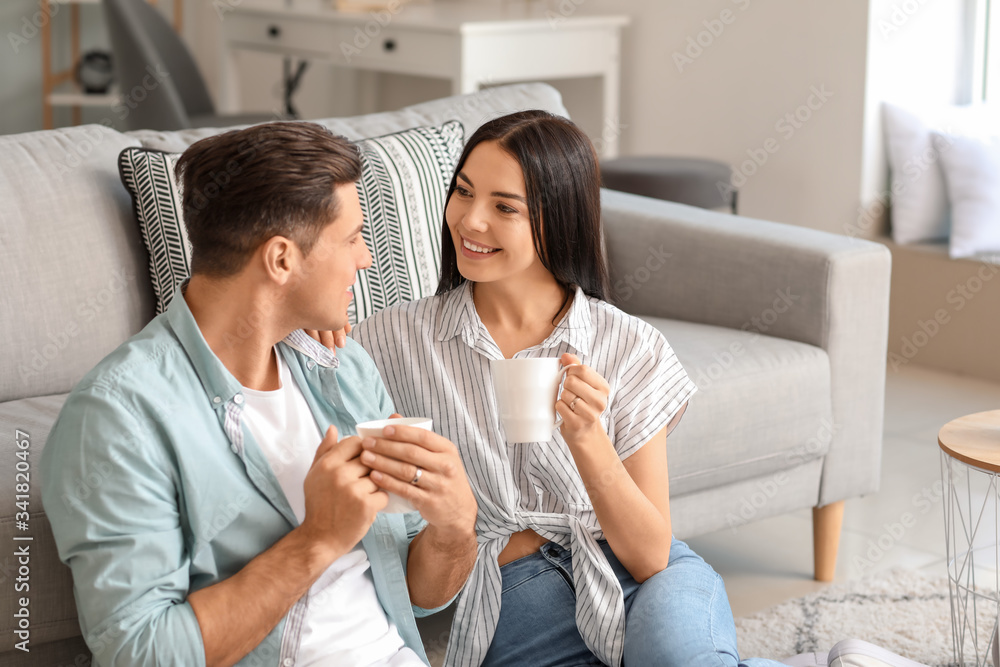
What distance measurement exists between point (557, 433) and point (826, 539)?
98 cm

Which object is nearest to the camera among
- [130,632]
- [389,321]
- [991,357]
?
[130,632]

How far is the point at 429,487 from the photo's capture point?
104cm

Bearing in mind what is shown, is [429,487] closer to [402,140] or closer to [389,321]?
[389,321]

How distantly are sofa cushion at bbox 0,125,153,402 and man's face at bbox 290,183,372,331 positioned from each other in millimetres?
825

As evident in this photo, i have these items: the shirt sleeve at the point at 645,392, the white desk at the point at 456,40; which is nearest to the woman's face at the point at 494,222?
the shirt sleeve at the point at 645,392

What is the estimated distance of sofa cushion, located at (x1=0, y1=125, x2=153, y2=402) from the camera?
1.74 m

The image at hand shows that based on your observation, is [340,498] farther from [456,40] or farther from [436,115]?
[456,40]

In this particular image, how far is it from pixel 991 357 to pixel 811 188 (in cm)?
76

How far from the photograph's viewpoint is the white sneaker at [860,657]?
4.44 ft

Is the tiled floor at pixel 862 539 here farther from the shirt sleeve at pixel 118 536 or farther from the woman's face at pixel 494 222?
the shirt sleeve at pixel 118 536

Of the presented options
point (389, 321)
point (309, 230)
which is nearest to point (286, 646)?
point (309, 230)

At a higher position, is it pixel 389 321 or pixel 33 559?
pixel 389 321

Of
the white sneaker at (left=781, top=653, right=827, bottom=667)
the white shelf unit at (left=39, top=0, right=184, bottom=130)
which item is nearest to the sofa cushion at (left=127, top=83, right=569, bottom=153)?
the white sneaker at (left=781, top=653, right=827, bottom=667)

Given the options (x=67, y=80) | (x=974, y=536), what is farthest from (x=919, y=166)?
(x=67, y=80)
